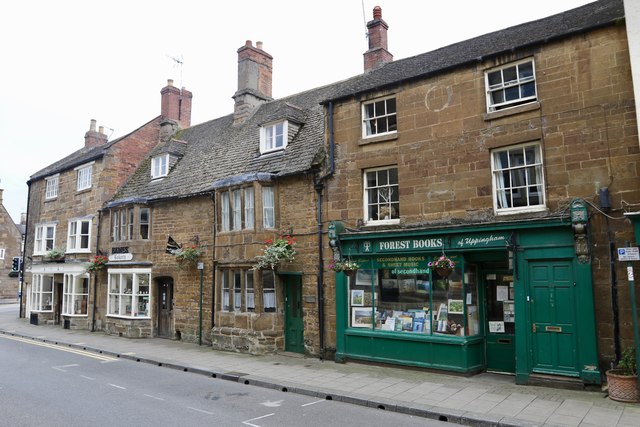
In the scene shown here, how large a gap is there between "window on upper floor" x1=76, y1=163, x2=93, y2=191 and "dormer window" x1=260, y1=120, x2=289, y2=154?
38.7 ft

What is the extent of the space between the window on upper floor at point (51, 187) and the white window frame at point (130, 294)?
30.6 ft

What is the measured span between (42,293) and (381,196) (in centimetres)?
2190

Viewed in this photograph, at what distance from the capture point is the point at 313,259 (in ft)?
48.4

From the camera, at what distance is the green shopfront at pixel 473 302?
10227mm

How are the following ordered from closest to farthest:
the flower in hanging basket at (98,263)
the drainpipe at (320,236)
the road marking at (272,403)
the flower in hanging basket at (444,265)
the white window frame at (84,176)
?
the road marking at (272,403)
the flower in hanging basket at (444,265)
the drainpipe at (320,236)
the flower in hanging basket at (98,263)
the white window frame at (84,176)

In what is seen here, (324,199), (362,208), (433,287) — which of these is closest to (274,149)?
(324,199)

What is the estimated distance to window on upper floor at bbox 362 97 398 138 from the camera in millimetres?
13766

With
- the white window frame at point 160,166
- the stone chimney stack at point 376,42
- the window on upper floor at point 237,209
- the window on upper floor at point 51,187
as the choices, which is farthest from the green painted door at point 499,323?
the window on upper floor at point 51,187

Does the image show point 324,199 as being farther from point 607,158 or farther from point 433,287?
point 607,158

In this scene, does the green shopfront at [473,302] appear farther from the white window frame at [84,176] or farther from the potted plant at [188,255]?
the white window frame at [84,176]

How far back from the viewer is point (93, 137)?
31.0m

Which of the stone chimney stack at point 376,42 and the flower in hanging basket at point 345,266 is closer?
the flower in hanging basket at point 345,266

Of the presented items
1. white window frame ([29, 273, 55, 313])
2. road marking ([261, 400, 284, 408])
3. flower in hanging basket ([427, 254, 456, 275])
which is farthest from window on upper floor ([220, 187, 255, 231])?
white window frame ([29, 273, 55, 313])

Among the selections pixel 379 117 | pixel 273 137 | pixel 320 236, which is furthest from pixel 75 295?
pixel 379 117
